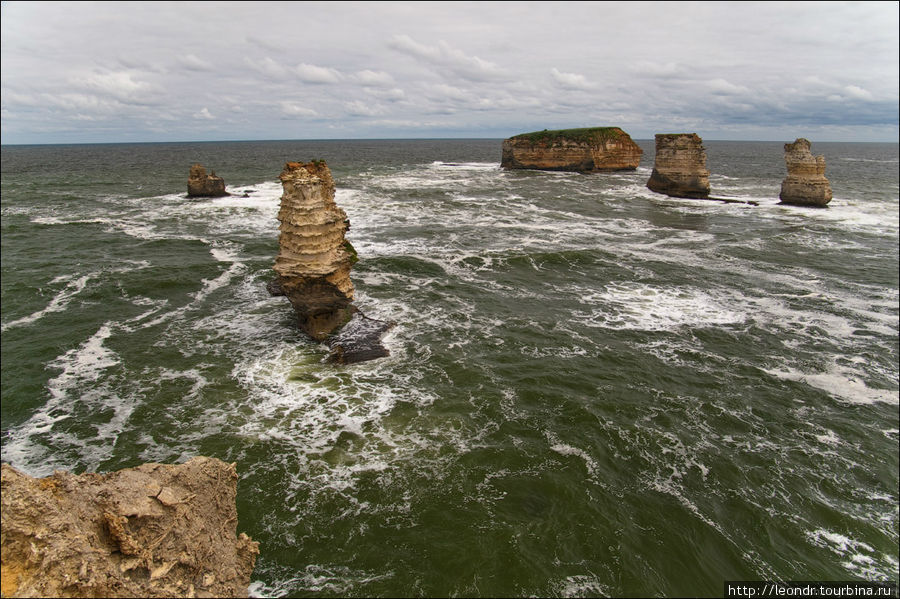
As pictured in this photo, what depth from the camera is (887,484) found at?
39.5ft

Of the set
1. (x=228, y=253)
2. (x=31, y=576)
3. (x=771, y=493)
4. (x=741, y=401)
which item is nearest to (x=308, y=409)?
(x=31, y=576)

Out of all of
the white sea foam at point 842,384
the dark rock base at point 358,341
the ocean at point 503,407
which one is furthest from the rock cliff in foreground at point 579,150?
the dark rock base at point 358,341

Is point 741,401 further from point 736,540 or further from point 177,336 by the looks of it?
point 177,336

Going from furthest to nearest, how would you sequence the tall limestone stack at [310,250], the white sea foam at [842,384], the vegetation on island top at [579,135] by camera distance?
the vegetation on island top at [579,135] < the tall limestone stack at [310,250] < the white sea foam at [842,384]

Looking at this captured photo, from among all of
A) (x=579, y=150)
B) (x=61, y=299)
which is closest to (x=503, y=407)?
(x=61, y=299)

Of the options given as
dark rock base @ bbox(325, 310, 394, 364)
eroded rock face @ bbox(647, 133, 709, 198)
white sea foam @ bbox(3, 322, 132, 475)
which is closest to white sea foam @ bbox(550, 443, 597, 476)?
dark rock base @ bbox(325, 310, 394, 364)

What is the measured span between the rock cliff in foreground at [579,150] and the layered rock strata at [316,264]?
77111 mm

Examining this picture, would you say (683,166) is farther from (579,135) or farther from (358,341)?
(358,341)

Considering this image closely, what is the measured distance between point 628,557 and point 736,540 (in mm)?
2662

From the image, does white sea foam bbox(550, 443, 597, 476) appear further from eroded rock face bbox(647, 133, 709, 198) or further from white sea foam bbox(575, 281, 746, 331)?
eroded rock face bbox(647, 133, 709, 198)

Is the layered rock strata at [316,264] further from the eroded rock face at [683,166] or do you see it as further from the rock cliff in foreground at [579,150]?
the rock cliff in foreground at [579,150]

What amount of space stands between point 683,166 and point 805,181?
12335mm

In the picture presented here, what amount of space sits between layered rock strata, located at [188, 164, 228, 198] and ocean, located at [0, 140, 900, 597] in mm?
21787

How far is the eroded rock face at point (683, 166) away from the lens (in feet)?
178
